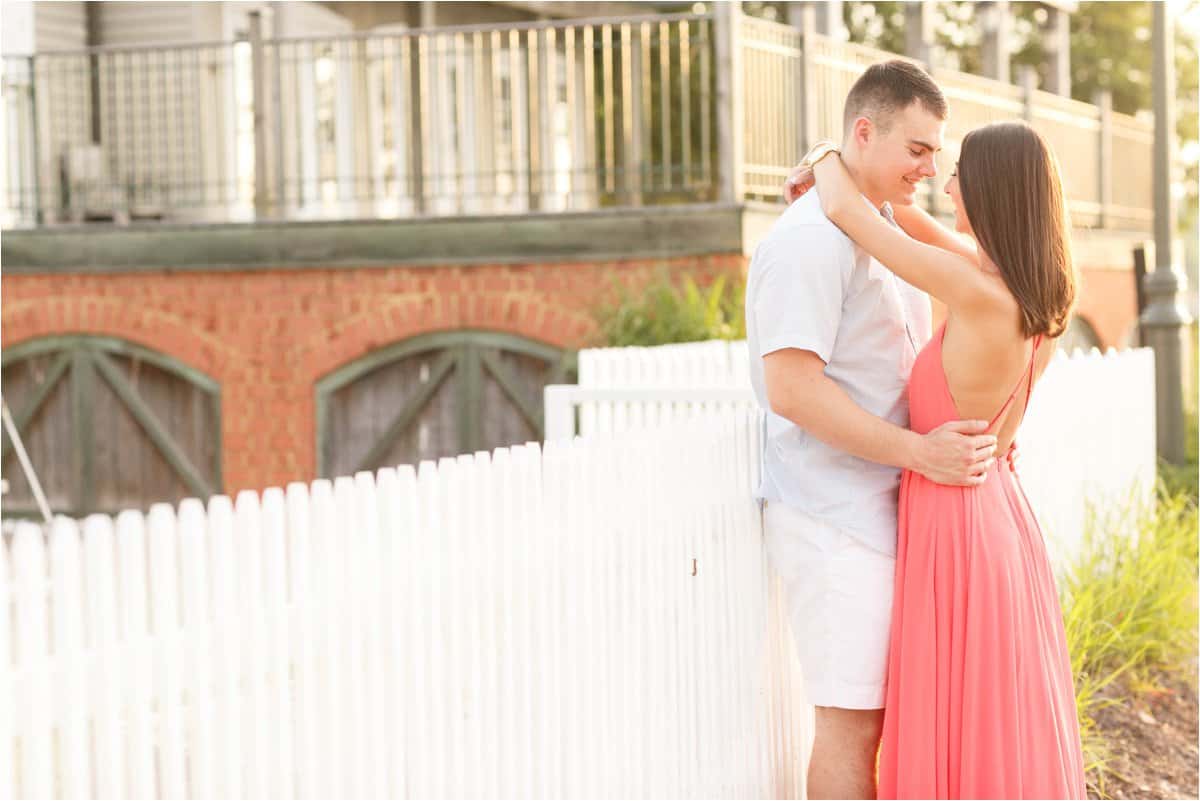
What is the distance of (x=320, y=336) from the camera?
36.8 feet

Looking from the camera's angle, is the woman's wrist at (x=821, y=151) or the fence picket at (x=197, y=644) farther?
the woman's wrist at (x=821, y=151)

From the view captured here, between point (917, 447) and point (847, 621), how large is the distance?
47 centimetres

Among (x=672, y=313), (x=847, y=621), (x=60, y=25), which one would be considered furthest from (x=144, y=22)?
(x=847, y=621)

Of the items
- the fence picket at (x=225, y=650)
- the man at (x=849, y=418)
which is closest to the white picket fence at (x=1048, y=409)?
the man at (x=849, y=418)

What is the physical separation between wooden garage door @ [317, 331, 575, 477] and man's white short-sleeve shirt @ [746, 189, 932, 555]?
22.3ft

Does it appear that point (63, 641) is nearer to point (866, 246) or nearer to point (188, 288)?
point (866, 246)

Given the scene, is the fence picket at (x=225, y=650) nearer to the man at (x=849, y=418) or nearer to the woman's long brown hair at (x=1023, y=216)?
the man at (x=849, y=418)

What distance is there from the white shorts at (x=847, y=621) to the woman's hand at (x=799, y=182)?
0.85 m

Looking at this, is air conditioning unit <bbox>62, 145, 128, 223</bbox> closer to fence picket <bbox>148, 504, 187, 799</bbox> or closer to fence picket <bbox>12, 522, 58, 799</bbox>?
fence picket <bbox>148, 504, 187, 799</bbox>

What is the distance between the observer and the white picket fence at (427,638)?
2.36m

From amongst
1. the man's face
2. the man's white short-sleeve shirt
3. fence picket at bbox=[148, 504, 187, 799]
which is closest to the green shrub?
the man's white short-sleeve shirt

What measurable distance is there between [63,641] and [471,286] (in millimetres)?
8654

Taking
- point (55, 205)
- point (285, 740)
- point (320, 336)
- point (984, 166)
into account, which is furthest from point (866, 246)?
point (55, 205)

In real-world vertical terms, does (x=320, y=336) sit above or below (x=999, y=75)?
below
